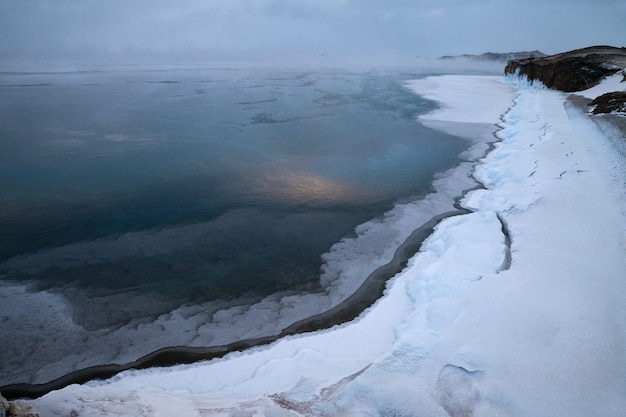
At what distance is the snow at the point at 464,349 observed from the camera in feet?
9.96

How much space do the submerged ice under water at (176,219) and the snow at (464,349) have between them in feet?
2.44

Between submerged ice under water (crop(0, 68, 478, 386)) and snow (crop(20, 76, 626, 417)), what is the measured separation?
0.75 m

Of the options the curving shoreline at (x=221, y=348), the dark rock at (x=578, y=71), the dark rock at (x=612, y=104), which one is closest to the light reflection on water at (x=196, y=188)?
the curving shoreline at (x=221, y=348)

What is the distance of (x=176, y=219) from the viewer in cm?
723

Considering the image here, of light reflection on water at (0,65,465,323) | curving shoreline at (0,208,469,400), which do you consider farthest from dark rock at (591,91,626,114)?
curving shoreline at (0,208,469,400)

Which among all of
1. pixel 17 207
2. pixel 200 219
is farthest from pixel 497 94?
pixel 17 207

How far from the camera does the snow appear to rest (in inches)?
120

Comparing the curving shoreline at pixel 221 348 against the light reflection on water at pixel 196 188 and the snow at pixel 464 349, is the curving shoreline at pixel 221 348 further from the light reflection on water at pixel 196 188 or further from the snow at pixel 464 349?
the light reflection on water at pixel 196 188

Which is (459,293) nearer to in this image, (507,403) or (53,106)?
(507,403)

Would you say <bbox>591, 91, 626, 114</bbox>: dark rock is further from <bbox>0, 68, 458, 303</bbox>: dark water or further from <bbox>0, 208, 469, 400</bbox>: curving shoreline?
<bbox>0, 208, 469, 400</bbox>: curving shoreline

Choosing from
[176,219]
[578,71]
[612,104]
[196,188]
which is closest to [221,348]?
[176,219]

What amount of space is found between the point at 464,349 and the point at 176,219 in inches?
214

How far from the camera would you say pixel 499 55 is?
346 feet

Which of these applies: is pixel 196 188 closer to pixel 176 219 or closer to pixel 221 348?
pixel 176 219
